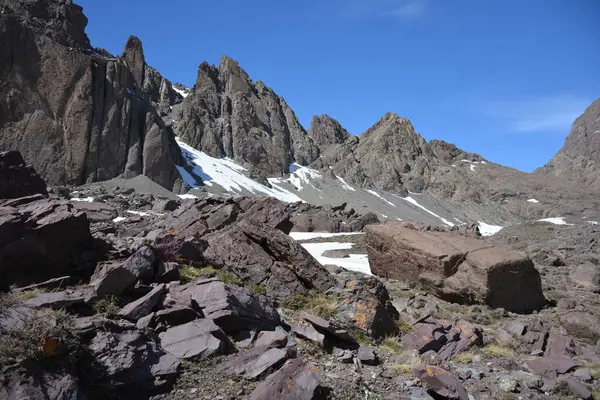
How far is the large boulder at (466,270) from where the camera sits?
13.7 meters

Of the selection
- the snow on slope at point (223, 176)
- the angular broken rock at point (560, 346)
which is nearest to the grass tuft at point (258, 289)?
the angular broken rock at point (560, 346)

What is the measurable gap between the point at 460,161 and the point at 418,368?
16271 centimetres

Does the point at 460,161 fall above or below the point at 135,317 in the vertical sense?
above

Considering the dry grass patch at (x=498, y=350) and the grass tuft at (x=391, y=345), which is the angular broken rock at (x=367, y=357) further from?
the dry grass patch at (x=498, y=350)

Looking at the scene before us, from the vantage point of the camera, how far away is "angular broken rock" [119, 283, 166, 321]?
6492mm

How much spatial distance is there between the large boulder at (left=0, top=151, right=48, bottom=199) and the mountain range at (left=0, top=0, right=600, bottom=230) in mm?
54517

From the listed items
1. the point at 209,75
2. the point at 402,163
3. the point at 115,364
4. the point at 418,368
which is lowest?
the point at 418,368

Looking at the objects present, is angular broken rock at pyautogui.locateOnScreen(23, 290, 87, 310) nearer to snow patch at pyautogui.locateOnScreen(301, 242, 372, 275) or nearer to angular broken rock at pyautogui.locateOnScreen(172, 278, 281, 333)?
angular broken rock at pyautogui.locateOnScreen(172, 278, 281, 333)

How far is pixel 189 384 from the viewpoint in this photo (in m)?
5.46

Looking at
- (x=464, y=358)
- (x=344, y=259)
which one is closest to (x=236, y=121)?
(x=344, y=259)

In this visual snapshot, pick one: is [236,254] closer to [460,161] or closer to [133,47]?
[133,47]

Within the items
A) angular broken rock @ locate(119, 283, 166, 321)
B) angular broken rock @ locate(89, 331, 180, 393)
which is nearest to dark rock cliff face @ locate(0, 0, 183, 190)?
angular broken rock @ locate(119, 283, 166, 321)

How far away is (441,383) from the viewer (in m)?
6.13

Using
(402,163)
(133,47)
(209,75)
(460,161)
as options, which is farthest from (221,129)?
(460,161)
